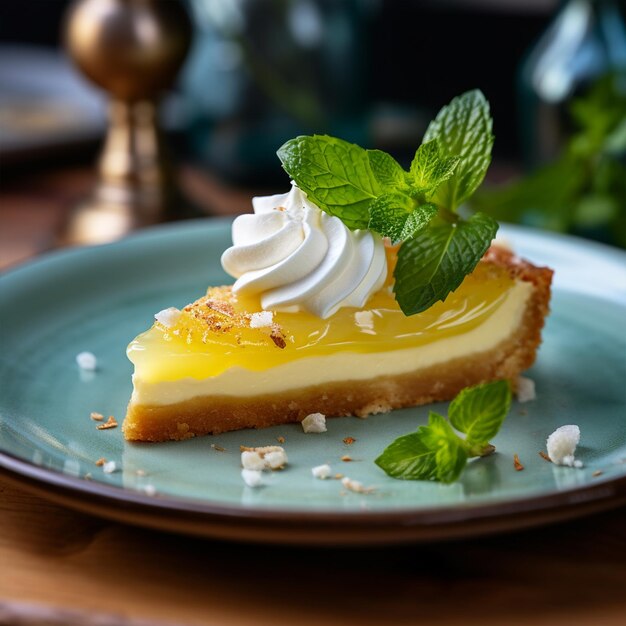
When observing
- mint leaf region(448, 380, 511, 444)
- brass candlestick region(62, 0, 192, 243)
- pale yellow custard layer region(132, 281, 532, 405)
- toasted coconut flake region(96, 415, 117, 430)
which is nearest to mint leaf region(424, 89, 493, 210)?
pale yellow custard layer region(132, 281, 532, 405)

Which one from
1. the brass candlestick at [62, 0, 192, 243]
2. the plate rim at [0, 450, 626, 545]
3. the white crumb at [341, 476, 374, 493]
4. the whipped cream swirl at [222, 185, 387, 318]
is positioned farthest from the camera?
the brass candlestick at [62, 0, 192, 243]

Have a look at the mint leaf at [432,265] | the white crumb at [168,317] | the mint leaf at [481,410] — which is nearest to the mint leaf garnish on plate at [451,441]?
the mint leaf at [481,410]

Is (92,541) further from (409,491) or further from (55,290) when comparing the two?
(55,290)

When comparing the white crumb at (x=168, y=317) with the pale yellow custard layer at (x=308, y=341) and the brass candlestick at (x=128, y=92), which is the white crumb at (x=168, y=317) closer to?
the pale yellow custard layer at (x=308, y=341)

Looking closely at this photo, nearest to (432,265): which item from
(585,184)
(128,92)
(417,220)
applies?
(417,220)

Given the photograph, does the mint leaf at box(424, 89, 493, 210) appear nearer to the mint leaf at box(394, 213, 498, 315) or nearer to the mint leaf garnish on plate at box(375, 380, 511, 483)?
the mint leaf at box(394, 213, 498, 315)

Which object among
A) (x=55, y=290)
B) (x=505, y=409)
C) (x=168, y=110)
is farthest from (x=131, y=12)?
(x=505, y=409)

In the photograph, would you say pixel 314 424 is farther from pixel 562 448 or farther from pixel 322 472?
pixel 562 448
